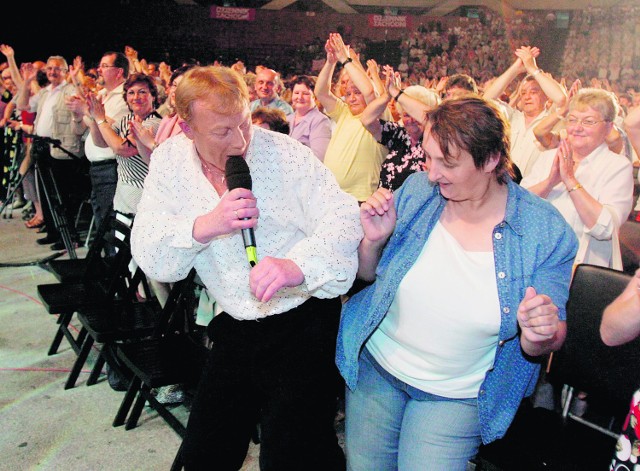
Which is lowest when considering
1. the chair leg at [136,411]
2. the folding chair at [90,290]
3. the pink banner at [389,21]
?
the chair leg at [136,411]

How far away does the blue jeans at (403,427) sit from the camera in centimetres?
172

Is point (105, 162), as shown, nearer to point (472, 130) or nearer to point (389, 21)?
point (472, 130)

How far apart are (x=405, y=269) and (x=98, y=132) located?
129 inches

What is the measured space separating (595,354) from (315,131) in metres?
3.19

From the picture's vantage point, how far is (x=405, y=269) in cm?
178

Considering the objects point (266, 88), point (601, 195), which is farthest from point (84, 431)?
point (266, 88)

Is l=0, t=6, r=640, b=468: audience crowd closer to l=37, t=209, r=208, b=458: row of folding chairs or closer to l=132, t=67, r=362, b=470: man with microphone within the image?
l=132, t=67, r=362, b=470: man with microphone

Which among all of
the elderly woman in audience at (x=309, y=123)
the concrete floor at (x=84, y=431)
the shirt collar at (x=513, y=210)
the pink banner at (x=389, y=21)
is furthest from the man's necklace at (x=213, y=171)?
the pink banner at (x=389, y=21)

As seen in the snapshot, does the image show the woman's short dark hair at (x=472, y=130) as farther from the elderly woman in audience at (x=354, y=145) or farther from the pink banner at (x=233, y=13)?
the pink banner at (x=233, y=13)

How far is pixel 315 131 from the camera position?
4762mm

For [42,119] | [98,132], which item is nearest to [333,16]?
[42,119]

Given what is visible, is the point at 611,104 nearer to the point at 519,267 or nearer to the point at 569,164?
the point at 569,164

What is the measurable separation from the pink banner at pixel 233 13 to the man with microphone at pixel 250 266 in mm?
15632

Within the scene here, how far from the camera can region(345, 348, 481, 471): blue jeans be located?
5.64ft
